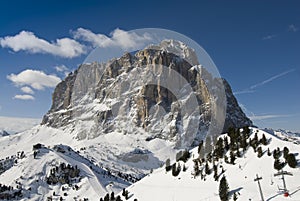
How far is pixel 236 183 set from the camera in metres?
74.0

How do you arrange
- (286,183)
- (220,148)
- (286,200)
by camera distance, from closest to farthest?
(286,200), (286,183), (220,148)

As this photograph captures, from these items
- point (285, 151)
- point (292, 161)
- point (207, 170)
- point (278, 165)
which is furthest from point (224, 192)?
point (207, 170)

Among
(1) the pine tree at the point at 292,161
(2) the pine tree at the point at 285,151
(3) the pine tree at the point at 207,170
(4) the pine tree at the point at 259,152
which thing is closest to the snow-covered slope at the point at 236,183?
(4) the pine tree at the point at 259,152

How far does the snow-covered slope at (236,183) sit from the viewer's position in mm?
64438

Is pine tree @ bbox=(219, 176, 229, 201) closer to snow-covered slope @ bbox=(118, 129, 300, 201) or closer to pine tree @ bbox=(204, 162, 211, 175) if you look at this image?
snow-covered slope @ bbox=(118, 129, 300, 201)

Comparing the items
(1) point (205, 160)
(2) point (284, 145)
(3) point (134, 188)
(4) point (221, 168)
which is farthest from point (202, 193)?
(3) point (134, 188)

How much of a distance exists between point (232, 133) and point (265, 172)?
1021 inches

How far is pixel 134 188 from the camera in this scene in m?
106

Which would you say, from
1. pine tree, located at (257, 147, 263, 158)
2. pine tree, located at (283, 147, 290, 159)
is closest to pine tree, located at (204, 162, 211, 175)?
pine tree, located at (257, 147, 263, 158)

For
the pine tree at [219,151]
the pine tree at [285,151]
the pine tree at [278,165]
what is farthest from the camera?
the pine tree at [219,151]

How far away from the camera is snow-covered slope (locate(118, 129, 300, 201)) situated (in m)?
64.4

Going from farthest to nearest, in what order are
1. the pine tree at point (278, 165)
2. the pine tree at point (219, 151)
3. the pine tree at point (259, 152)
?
the pine tree at point (219, 151) → the pine tree at point (259, 152) → the pine tree at point (278, 165)

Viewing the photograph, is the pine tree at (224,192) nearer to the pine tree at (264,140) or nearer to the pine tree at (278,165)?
the pine tree at (278,165)

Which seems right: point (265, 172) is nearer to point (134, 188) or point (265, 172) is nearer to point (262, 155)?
point (262, 155)
